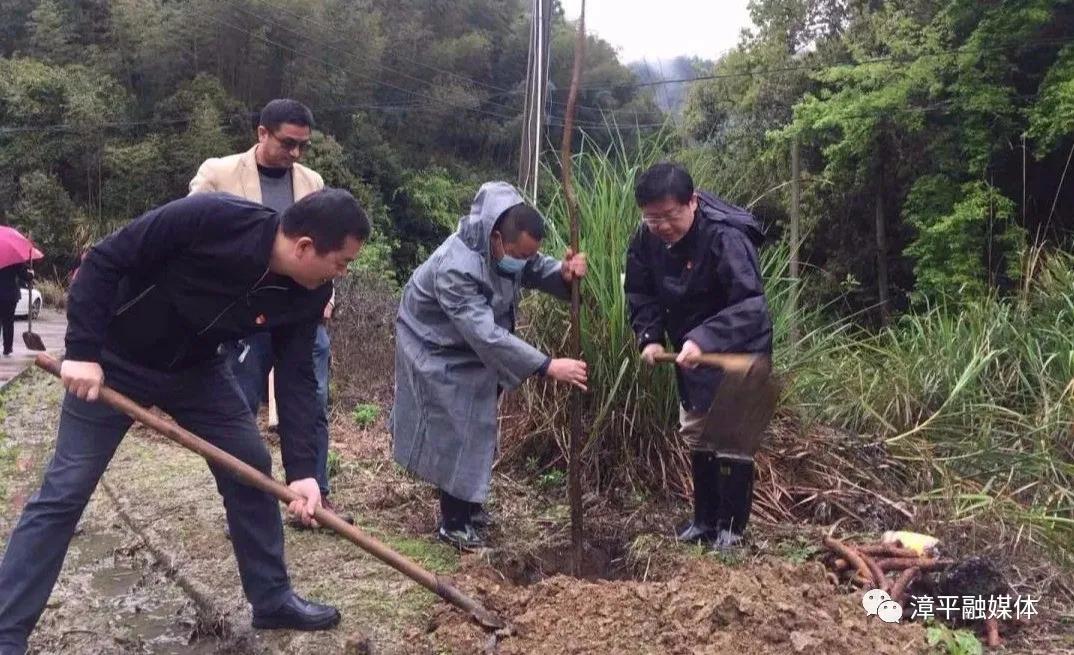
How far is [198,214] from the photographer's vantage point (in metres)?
2.58

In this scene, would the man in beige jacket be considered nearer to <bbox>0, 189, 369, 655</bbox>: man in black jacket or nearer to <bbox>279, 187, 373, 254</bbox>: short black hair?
<bbox>0, 189, 369, 655</bbox>: man in black jacket

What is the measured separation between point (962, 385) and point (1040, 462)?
0.66m

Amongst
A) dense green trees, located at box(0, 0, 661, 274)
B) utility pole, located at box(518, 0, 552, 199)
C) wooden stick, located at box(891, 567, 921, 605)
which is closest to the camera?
wooden stick, located at box(891, 567, 921, 605)

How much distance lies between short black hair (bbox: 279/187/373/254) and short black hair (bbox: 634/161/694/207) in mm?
1272

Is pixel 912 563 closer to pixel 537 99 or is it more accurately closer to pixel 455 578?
pixel 455 578

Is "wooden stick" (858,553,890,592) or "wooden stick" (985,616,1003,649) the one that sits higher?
"wooden stick" (858,553,890,592)

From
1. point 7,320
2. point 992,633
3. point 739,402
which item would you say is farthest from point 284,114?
point 7,320

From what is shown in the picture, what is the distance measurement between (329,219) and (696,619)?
1.52 metres

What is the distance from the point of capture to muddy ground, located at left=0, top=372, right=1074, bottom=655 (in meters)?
2.80

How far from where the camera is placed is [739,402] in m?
3.55

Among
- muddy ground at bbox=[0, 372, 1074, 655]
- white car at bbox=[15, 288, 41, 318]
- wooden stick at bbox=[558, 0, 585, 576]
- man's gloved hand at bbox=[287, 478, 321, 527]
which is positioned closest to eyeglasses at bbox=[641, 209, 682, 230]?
wooden stick at bbox=[558, 0, 585, 576]

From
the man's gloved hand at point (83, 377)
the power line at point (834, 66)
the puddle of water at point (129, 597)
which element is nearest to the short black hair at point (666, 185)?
the man's gloved hand at point (83, 377)

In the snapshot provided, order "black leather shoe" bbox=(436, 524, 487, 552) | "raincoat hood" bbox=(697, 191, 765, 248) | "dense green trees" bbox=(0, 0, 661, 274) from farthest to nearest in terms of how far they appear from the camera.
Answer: "dense green trees" bbox=(0, 0, 661, 274)
"black leather shoe" bbox=(436, 524, 487, 552)
"raincoat hood" bbox=(697, 191, 765, 248)

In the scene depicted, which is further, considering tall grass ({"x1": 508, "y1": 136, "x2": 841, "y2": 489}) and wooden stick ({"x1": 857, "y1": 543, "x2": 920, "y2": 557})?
tall grass ({"x1": 508, "y1": 136, "x2": 841, "y2": 489})
